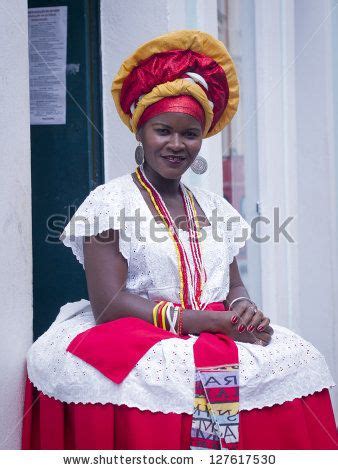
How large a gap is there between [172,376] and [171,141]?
1007 millimetres

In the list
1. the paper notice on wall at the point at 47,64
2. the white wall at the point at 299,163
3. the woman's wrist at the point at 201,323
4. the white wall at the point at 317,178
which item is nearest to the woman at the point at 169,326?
the woman's wrist at the point at 201,323

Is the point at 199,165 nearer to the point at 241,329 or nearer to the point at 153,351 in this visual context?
the point at 241,329

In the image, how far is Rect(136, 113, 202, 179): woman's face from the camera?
2.68 m

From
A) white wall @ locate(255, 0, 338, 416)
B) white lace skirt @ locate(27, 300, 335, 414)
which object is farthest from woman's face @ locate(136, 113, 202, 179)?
white wall @ locate(255, 0, 338, 416)

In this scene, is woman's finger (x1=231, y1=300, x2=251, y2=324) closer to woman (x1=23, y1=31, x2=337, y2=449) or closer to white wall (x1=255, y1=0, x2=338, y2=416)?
woman (x1=23, y1=31, x2=337, y2=449)

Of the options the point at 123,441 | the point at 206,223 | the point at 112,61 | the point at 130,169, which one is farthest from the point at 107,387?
the point at 112,61

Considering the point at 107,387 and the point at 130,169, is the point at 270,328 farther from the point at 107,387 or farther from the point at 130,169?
the point at 130,169

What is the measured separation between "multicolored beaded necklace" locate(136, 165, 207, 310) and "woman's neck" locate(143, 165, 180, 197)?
0.03 m

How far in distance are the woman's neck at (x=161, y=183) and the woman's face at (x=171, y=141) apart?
0.24 feet

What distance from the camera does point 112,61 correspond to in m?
3.66

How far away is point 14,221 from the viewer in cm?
245

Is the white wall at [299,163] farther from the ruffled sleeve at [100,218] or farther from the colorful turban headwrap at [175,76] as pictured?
the ruffled sleeve at [100,218]

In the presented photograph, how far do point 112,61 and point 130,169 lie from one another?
2.04 feet
